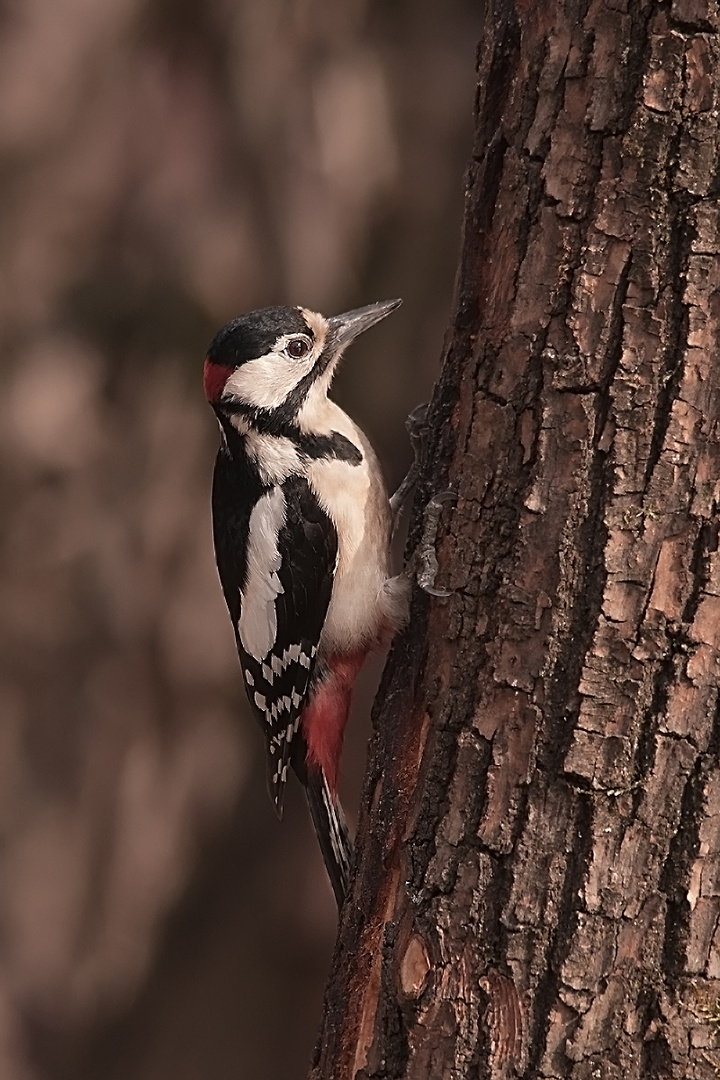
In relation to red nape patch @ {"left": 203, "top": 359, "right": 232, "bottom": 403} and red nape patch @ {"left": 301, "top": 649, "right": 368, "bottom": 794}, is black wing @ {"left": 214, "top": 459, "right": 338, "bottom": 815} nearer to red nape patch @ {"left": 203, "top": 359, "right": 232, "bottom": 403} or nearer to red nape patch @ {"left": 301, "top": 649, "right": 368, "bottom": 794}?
red nape patch @ {"left": 301, "top": 649, "right": 368, "bottom": 794}

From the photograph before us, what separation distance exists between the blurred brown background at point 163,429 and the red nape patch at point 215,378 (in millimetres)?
1555

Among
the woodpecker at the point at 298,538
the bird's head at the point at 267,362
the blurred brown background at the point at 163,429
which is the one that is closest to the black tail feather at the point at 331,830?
the woodpecker at the point at 298,538

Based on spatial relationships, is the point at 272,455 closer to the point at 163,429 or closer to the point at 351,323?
the point at 351,323

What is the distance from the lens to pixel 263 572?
2795 mm

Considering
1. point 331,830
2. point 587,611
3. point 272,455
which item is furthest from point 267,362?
point 587,611

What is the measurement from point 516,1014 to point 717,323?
0.97 meters

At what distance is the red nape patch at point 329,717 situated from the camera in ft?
9.47

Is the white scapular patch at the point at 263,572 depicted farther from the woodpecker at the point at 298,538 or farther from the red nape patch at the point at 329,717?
the red nape patch at the point at 329,717

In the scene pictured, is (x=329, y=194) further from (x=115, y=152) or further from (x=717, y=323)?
(x=717, y=323)

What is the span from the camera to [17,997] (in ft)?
15.6

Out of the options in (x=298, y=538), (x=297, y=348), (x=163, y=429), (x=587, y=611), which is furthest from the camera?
(x=163, y=429)

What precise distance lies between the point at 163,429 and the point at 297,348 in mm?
1826

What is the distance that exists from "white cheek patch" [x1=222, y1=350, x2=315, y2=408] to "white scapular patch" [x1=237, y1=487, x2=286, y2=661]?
0.22m

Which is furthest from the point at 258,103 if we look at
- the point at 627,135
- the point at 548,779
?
the point at 548,779
